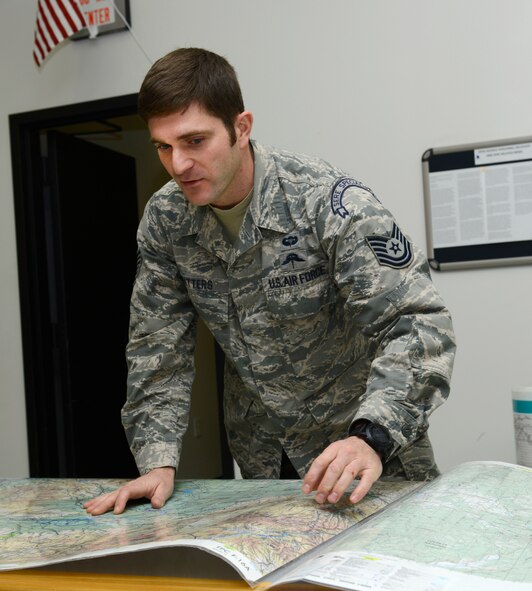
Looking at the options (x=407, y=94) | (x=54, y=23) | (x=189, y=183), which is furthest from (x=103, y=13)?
(x=189, y=183)

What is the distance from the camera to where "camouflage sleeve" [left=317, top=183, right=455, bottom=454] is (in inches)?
38.9

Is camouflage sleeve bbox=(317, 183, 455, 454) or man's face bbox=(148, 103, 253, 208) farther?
man's face bbox=(148, 103, 253, 208)

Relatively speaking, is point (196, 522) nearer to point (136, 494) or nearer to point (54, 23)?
point (136, 494)

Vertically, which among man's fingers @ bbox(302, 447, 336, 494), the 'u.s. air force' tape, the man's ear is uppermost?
the man's ear

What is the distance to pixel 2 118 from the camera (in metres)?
3.02

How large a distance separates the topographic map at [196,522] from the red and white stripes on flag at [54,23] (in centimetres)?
198

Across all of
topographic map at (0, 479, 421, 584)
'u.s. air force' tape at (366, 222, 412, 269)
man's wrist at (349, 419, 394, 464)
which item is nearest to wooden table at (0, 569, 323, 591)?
topographic map at (0, 479, 421, 584)

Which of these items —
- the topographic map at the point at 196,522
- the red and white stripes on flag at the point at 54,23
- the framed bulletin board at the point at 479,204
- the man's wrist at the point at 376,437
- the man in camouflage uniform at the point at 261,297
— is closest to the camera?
the topographic map at the point at 196,522

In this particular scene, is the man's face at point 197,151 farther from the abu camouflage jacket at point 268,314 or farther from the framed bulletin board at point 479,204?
the framed bulletin board at point 479,204

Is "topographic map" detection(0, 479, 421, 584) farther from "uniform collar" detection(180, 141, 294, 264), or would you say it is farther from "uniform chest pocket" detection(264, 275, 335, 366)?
"uniform collar" detection(180, 141, 294, 264)

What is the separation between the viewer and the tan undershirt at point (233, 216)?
1320 mm

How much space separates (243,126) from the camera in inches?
49.4

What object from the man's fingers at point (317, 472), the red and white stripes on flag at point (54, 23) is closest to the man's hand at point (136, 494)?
the man's fingers at point (317, 472)

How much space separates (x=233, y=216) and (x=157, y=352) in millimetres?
276
